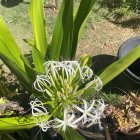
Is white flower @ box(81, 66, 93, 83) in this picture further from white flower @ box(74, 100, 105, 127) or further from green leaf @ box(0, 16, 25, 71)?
green leaf @ box(0, 16, 25, 71)

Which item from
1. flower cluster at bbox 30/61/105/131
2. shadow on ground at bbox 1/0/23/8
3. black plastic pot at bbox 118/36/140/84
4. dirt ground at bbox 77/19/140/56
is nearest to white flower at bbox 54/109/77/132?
flower cluster at bbox 30/61/105/131

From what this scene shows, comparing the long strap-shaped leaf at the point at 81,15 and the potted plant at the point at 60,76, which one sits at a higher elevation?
the long strap-shaped leaf at the point at 81,15

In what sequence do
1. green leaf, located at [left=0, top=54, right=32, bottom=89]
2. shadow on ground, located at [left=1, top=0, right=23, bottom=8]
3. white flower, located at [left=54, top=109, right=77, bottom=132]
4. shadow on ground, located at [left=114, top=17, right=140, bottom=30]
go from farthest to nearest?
1. shadow on ground, located at [left=1, top=0, right=23, bottom=8]
2. shadow on ground, located at [left=114, top=17, right=140, bottom=30]
3. green leaf, located at [left=0, top=54, right=32, bottom=89]
4. white flower, located at [left=54, top=109, right=77, bottom=132]

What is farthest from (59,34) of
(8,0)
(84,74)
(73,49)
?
(8,0)

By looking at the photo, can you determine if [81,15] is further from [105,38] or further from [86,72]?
[105,38]

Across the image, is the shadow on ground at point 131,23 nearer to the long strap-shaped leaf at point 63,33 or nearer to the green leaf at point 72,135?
the long strap-shaped leaf at point 63,33

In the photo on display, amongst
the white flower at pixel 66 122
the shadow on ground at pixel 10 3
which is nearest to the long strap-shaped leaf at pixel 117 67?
the white flower at pixel 66 122
